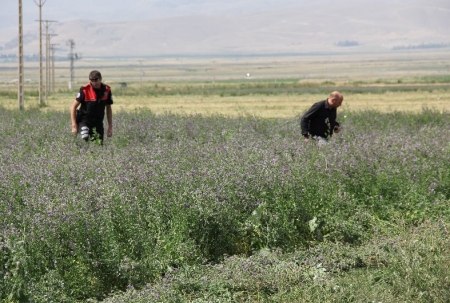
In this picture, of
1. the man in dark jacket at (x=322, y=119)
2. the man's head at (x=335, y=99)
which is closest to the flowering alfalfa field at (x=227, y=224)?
the man in dark jacket at (x=322, y=119)

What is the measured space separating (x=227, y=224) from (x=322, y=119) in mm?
5063

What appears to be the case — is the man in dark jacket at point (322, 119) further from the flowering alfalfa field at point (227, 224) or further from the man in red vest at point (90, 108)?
the man in red vest at point (90, 108)

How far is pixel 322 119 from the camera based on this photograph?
42.6ft

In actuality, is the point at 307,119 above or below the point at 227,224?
above

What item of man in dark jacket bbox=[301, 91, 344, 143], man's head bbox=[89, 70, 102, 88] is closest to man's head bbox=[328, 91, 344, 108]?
man in dark jacket bbox=[301, 91, 344, 143]

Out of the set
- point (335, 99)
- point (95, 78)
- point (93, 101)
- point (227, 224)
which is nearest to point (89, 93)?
point (93, 101)

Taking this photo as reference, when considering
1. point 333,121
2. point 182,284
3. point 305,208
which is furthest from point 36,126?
point 182,284

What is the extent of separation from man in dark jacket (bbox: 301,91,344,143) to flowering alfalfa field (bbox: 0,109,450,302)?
1330 millimetres

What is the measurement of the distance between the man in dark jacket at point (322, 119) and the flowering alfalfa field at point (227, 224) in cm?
133

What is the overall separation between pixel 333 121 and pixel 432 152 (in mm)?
2121

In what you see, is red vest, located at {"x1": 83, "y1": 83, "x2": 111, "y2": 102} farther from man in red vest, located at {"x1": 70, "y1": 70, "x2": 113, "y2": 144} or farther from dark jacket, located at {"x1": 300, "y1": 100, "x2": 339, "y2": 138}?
dark jacket, located at {"x1": 300, "y1": 100, "x2": 339, "y2": 138}

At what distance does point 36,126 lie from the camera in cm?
1587

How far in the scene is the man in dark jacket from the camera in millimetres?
12789

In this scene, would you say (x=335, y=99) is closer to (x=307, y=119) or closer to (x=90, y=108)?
(x=307, y=119)
